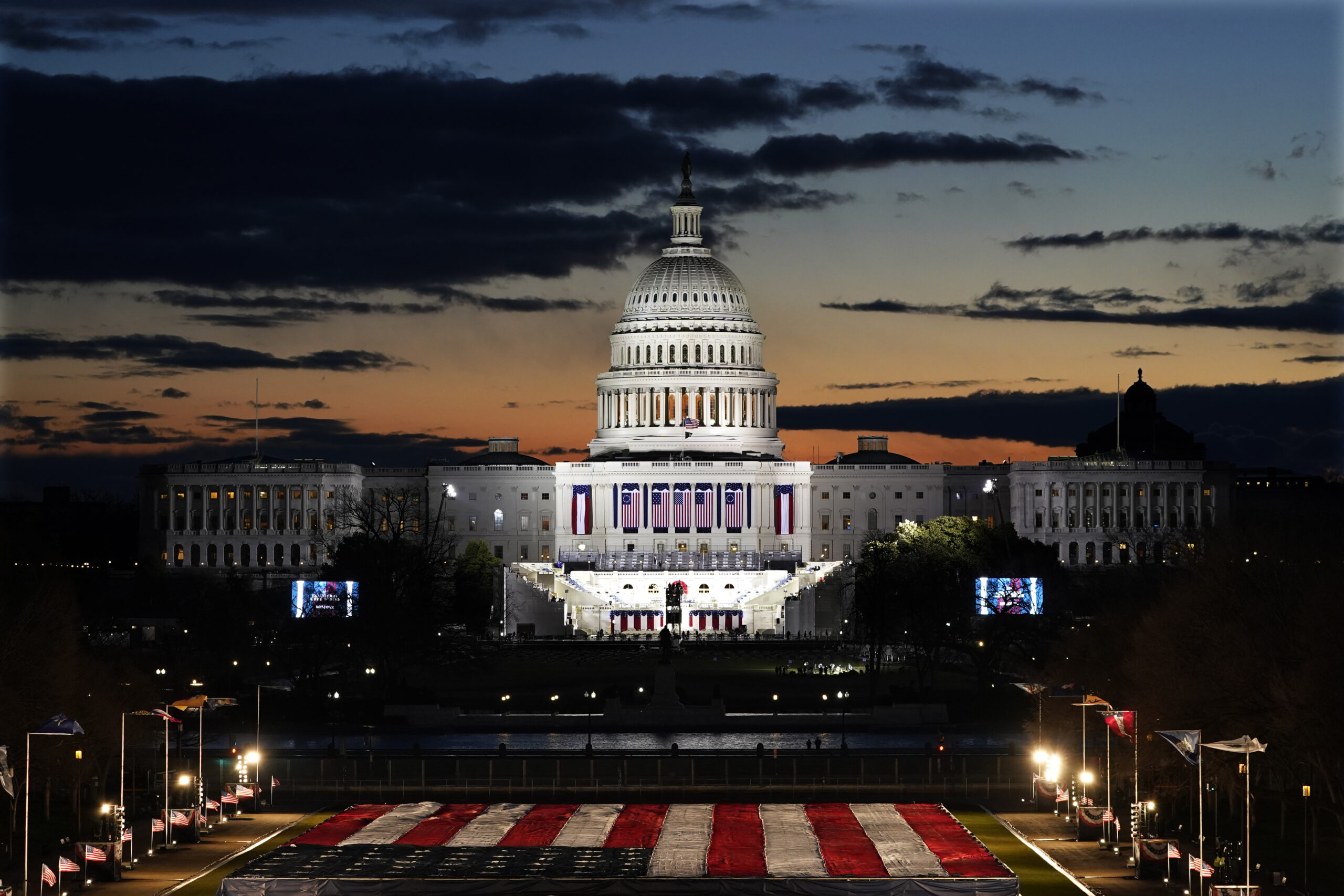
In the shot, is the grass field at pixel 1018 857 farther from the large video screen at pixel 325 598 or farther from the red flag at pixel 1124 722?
the large video screen at pixel 325 598

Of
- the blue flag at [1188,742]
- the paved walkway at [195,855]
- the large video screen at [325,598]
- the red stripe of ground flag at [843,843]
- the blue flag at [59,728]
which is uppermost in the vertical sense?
the large video screen at [325,598]

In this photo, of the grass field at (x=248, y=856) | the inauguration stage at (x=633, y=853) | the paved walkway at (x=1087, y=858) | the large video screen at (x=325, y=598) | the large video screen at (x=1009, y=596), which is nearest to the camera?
the inauguration stage at (x=633, y=853)

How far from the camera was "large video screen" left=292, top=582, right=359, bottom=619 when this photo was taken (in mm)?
133375

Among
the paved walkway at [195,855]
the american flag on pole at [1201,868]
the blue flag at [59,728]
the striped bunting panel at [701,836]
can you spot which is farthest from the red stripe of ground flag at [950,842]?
the blue flag at [59,728]

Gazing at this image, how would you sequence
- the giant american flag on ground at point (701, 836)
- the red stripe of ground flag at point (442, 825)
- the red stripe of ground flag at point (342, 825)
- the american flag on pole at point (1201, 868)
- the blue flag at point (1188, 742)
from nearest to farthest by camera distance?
1. the american flag on pole at point (1201, 868)
2. the blue flag at point (1188, 742)
3. the giant american flag on ground at point (701, 836)
4. the red stripe of ground flag at point (442, 825)
5. the red stripe of ground flag at point (342, 825)

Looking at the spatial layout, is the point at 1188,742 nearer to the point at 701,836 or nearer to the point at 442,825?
the point at 701,836

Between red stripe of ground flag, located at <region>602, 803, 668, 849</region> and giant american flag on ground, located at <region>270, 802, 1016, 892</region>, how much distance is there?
44mm

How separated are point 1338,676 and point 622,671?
64056 millimetres

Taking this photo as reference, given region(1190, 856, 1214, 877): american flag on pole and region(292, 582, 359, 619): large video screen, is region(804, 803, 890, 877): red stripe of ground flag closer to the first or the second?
region(1190, 856, 1214, 877): american flag on pole

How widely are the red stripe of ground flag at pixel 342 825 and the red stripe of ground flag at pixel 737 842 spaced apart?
31.1 feet

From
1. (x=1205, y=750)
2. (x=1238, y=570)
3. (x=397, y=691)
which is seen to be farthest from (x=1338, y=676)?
(x=397, y=691)

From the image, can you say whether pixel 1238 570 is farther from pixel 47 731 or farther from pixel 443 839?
pixel 47 731

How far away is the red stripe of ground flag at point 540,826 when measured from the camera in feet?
212

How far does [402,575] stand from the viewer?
5157 inches
